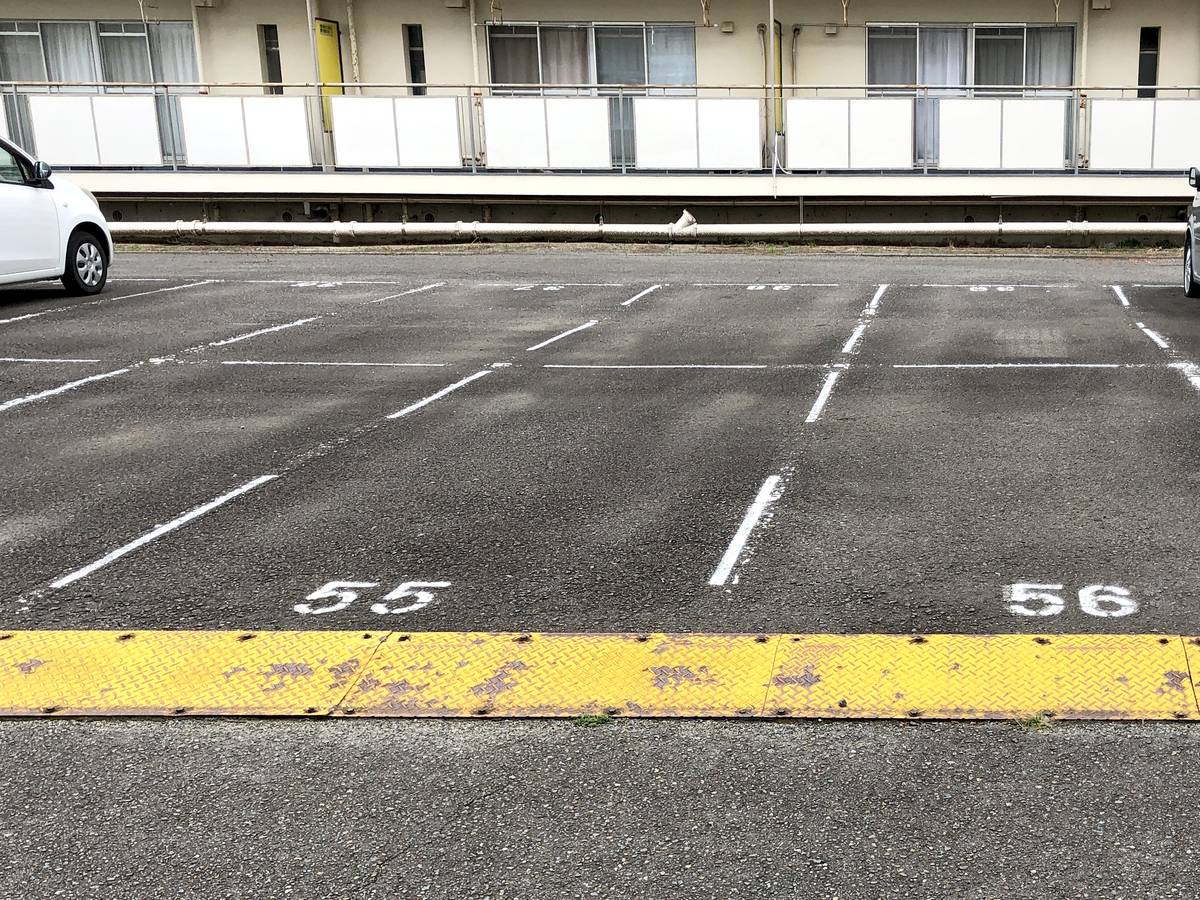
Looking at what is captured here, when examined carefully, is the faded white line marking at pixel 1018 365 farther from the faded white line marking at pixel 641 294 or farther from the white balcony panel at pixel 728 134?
the white balcony panel at pixel 728 134

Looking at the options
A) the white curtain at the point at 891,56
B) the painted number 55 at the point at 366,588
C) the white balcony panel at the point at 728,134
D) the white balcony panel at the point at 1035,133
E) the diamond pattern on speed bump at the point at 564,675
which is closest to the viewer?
the diamond pattern on speed bump at the point at 564,675

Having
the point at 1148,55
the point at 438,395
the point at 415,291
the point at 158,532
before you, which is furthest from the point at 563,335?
the point at 1148,55

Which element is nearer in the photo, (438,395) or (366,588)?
(366,588)

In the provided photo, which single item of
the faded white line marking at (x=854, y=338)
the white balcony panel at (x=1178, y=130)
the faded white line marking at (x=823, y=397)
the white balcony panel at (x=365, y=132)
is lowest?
the faded white line marking at (x=823, y=397)

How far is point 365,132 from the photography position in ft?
78.9

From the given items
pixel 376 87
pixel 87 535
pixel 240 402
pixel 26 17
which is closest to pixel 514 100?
pixel 376 87

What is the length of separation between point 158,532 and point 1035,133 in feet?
66.2

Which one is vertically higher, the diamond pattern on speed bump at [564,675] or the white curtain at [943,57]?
the white curtain at [943,57]

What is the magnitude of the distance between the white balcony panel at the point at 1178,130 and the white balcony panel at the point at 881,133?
421 cm

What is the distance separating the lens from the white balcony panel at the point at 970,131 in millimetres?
23266

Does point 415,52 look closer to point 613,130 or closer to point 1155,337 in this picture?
point 613,130

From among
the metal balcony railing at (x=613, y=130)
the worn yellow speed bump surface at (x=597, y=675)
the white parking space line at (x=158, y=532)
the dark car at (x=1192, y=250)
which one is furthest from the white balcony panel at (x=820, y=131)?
the worn yellow speed bump surface at (x=597, y=675)

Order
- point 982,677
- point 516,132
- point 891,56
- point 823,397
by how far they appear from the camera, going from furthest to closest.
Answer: point 891,56 → point 516,132 → point 823,397 → point 982,677

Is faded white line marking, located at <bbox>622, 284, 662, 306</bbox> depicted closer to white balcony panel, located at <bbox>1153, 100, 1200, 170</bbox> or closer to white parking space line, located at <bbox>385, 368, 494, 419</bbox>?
white parking space line, located at <bbox>385, 368, 494, 419</bbox>
